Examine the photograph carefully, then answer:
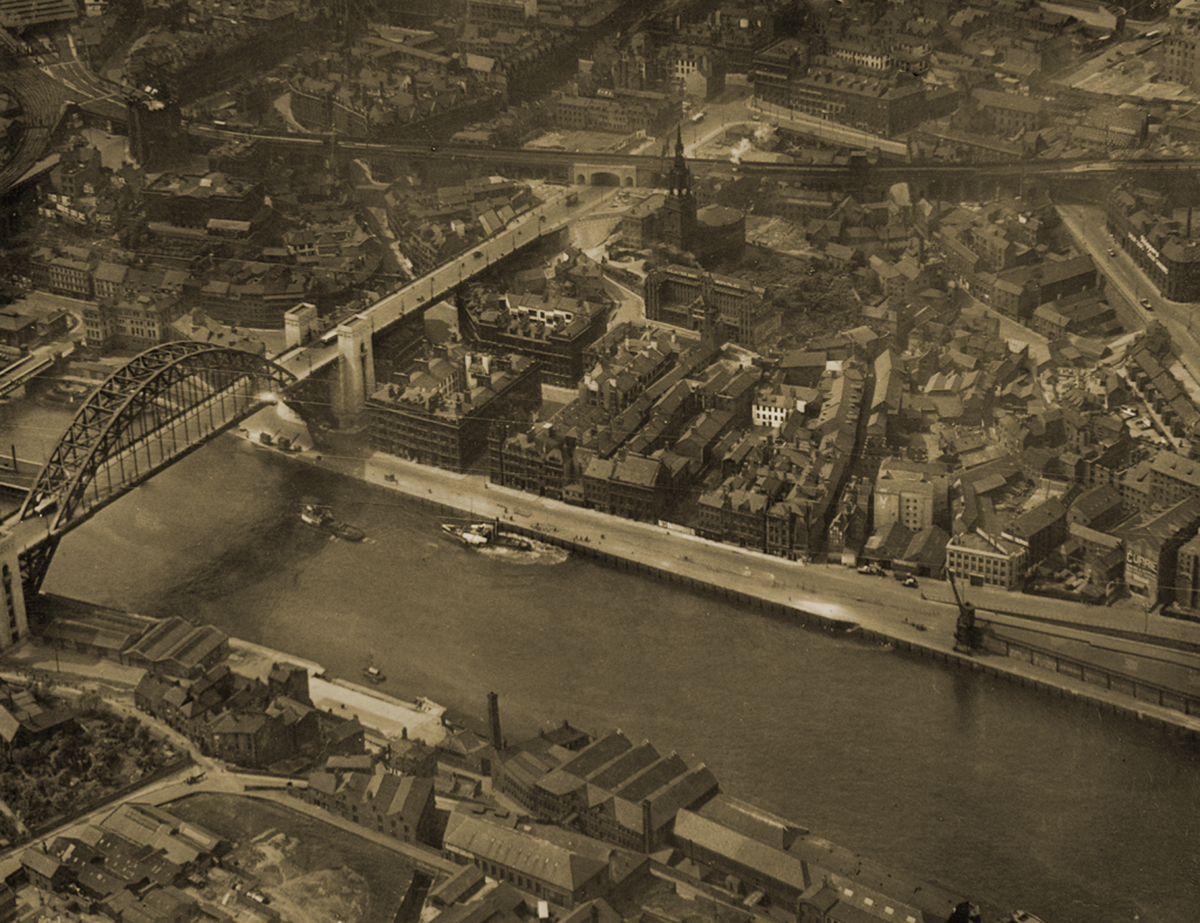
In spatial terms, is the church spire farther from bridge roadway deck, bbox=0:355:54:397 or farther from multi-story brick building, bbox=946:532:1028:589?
multi-story brick building, bbox=946:532:1028:589

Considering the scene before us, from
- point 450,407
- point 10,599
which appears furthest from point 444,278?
point 10,599

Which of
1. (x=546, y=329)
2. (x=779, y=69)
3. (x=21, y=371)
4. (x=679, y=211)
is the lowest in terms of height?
(x=21, y=371)

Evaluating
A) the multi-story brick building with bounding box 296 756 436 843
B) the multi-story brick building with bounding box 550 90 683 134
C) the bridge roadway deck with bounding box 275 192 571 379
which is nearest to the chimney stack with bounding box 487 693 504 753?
the multi-story brick building with bounding box 296 756 436 843

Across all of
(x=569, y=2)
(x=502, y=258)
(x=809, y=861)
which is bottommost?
(x=809, y=861)

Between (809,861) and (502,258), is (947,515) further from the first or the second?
(502,258)

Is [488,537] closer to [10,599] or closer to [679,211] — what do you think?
[10,599]

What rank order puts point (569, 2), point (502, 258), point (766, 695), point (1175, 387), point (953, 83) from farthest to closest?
point (569, 2), point (953, 83), point (502, 258), point (1175, 387), point (766, 695)

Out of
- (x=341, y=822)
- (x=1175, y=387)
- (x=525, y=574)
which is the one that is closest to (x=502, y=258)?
(x=525, y=574)
